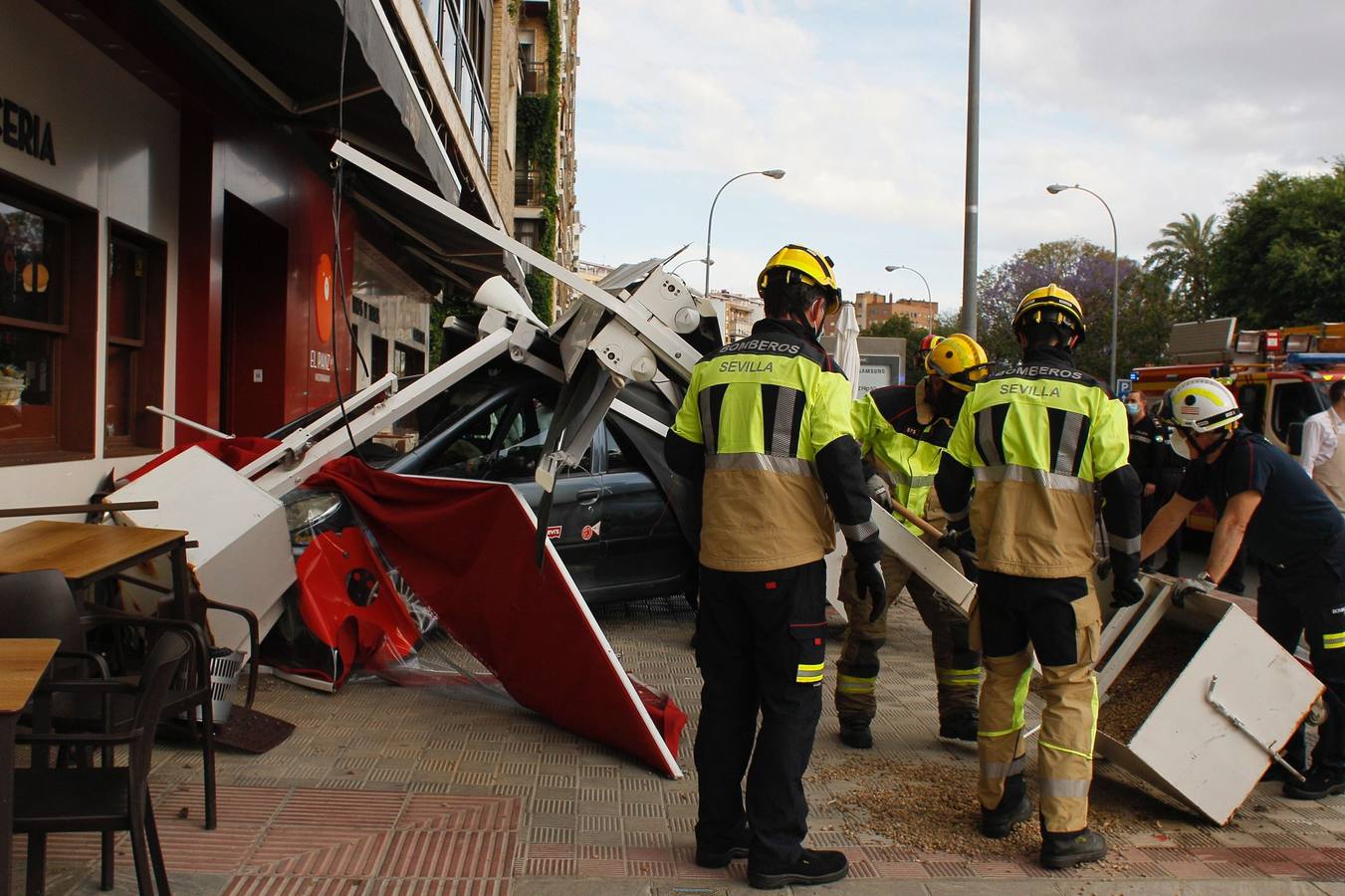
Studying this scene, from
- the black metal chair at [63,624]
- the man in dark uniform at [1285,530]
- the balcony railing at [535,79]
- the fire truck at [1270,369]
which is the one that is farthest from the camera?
the balcony railing at [535,79]

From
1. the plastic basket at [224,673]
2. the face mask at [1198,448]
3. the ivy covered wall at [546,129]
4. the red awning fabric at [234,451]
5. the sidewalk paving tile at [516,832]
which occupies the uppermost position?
the ivy covered wall at [546,129]

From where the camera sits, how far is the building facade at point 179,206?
597 centimetres

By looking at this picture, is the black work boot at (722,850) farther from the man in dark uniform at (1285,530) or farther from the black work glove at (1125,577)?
the man in dark uniform at (1285,530)

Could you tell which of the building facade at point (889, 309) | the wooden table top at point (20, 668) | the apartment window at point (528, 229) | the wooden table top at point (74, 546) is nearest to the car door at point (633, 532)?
the wooden table top at point (74, 546)

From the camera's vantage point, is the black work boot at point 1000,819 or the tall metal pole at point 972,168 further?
the tall metal pole at point 972,168

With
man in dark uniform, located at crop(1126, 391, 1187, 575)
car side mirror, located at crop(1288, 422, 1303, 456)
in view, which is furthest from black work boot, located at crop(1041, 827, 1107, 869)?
car side mirror, located at crop(1288, 422, 1303, 456)

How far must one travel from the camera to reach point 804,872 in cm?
361

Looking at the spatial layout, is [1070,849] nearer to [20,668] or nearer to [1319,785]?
[1319,785]

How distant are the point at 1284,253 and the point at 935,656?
30.6m

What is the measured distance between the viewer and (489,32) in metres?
22.9

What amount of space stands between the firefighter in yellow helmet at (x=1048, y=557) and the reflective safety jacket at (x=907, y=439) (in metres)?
1.28

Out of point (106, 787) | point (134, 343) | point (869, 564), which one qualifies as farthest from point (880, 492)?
point (134, 343)

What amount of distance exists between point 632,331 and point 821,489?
1214mm

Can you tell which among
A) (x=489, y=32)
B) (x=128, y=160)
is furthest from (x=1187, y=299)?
(x=128, y=160)
